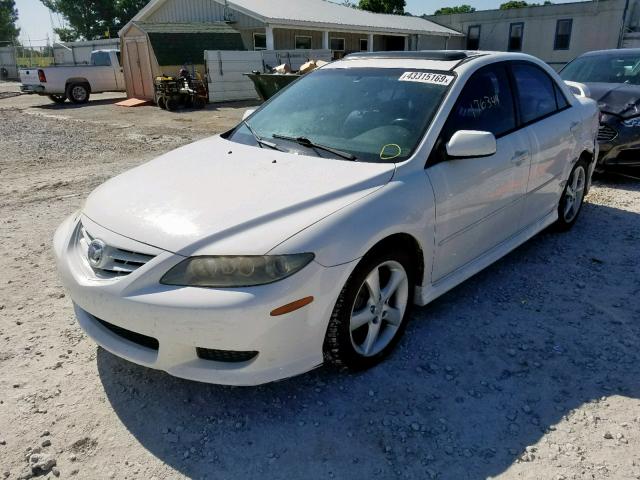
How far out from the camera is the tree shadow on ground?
2.28 m

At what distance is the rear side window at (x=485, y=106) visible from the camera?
10.6ft

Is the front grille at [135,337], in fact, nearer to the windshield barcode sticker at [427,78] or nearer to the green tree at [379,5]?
the windshield barcode sticker at [427,78]

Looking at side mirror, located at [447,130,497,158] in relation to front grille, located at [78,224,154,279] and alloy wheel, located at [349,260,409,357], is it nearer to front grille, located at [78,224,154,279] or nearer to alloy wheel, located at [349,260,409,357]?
alloy wheel, located at [349,260,409,357]

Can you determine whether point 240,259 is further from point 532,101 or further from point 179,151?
point 532,101

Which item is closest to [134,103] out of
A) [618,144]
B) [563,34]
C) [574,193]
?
[618,144]

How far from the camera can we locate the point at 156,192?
2.82m

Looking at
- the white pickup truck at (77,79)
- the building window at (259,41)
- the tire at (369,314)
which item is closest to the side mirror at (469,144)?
the tire at (369,314)

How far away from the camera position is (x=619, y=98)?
21.8 feet

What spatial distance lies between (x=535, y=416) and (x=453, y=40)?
1289 inches

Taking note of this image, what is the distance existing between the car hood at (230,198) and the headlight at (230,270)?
0.04 m

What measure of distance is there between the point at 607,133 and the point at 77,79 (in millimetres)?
18342

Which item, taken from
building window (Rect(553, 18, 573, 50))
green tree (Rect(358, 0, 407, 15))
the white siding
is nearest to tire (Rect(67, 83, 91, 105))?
the white siding

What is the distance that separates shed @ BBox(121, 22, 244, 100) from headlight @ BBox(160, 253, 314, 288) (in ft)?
57.9

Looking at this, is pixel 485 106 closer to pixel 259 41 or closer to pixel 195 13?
pixel 259 41
